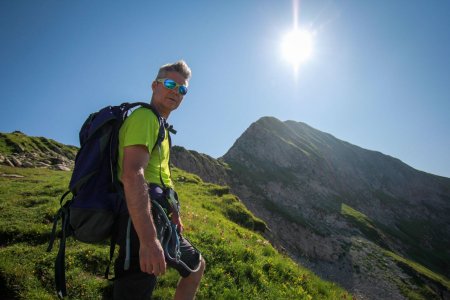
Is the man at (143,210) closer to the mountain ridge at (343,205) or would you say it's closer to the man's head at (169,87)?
the man's head at (169,87)

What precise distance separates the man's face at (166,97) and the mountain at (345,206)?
25738 millimetres

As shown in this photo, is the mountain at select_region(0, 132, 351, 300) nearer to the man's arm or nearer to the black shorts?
the black shorts

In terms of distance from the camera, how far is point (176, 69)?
5105 mm

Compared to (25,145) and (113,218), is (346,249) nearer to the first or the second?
(113,218)

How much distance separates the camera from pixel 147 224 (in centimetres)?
365

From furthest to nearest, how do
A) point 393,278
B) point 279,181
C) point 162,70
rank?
1. point 279,181
2. point 393,278
3. point 162,70

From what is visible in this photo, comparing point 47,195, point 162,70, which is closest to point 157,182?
point 162,70

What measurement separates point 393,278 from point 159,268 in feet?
204

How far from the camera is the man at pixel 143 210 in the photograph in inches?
142

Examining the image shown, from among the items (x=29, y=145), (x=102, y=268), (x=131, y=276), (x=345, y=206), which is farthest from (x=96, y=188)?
(x=345, y=206)

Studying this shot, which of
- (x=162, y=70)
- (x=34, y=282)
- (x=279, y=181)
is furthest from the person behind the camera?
(x=279, y=181)

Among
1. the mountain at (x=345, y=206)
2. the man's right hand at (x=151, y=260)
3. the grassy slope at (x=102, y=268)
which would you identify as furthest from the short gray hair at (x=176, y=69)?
the mountain at (x=345, y=206)

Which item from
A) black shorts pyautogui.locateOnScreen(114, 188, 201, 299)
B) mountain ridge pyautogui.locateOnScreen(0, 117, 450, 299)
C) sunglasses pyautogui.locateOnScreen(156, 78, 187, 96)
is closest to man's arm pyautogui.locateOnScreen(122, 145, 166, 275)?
black shorts pyautogui.locateOnScreen(114, 188, 201, 299)

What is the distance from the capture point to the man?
11.8 feet
